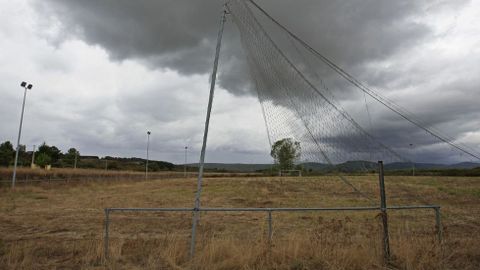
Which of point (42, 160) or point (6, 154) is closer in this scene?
point (6, 154)

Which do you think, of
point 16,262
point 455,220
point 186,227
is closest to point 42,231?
point 186,227

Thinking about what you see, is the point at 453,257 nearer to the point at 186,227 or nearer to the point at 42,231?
the point at 186,227

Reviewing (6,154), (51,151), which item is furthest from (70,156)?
(6,154)

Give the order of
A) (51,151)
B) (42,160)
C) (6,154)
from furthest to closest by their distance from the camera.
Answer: (51,151) < (42,160) < (6,154)

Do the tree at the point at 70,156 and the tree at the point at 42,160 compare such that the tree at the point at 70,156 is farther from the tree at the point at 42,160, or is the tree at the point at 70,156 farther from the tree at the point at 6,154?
the tree at the point at 6,154

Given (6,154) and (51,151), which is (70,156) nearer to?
(51,151)

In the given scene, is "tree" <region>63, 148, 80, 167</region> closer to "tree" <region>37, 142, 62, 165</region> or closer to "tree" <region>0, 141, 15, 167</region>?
"tree" <region>37, 142, 62, 165</region>

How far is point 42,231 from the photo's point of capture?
44.6ft

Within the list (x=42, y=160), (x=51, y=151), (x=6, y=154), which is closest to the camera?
(x=6, y=154)

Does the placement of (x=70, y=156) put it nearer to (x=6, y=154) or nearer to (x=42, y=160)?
(x=42, y=160)

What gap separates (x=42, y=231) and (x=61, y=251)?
5.95 metres

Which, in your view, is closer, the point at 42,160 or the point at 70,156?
the point at 42,160

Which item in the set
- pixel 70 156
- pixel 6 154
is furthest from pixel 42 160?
Answer: pixel 70 156

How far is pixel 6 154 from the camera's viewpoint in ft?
245
